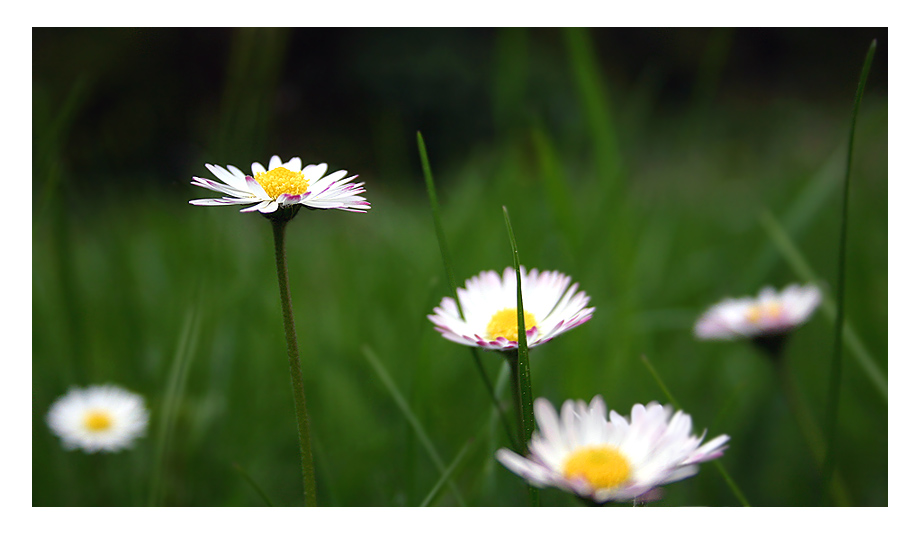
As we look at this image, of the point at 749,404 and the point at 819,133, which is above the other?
the point at 819,133

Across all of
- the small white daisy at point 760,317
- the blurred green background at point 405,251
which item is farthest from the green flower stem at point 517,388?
the small white daisy at point 760,317

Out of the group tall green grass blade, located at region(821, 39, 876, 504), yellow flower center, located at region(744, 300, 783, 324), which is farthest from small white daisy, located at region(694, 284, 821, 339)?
tall green grass blade, located at region(821, 39, 876, 504)

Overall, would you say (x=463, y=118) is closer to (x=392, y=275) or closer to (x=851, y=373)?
(x=392, y=275)

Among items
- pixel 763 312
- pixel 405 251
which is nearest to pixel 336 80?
pixel 405 251

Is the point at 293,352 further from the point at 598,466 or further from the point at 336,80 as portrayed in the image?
the point at 336,80

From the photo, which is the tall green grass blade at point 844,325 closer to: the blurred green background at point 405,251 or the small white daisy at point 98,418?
the blurred green background at point 405,251
